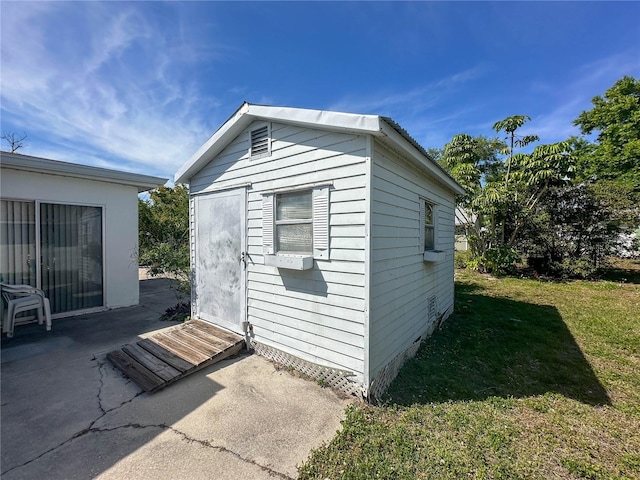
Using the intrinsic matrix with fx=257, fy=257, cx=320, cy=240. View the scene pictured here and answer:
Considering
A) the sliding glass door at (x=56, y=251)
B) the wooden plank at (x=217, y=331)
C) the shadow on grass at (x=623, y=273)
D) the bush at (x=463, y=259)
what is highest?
the sliding glass door at (x=56, y=251)

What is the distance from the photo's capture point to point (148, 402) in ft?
9.26

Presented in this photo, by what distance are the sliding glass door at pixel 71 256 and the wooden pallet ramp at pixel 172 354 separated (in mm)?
2760

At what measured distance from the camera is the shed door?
4133mm

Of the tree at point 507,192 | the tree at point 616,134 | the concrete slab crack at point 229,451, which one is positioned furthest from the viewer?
the tree at point 616,134

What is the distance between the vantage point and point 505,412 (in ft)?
8.89

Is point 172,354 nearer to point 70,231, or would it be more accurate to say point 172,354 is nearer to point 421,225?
point 70,231

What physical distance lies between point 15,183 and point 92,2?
3531 millimetres

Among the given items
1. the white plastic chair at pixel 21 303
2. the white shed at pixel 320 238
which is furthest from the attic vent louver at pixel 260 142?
the white plastic chair at pixel 21 303

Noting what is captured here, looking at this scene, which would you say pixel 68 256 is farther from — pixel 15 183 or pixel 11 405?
pixel 11 405

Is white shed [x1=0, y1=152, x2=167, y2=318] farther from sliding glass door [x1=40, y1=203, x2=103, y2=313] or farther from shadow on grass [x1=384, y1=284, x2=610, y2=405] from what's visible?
shadow on grass [x1=384, y1=284, x2=610, y2=405]

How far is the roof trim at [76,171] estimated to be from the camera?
15.1ft

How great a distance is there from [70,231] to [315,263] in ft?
19.2

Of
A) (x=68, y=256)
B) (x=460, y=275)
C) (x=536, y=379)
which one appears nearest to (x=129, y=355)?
(x=68, y=256)

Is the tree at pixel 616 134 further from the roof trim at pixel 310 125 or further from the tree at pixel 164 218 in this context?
the tree at pixel 164 218
